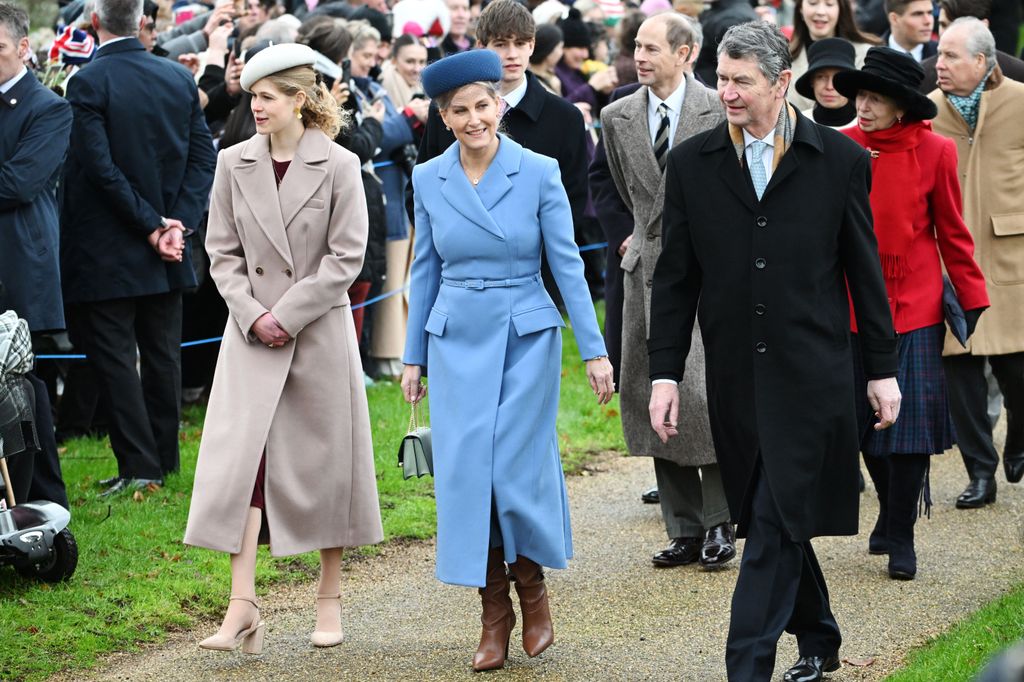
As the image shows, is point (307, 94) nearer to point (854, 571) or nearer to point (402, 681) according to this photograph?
point (402, 681)

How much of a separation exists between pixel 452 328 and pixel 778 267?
4.27 ft

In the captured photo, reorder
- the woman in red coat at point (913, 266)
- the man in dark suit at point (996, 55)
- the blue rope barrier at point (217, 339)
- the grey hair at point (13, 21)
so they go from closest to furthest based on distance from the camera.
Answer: the woman in red coat at point (913, 266)
the grey hair at point (13, 21)
the blue rope barrier at point (217, 339)
the man in dark suit at point (996, 55)

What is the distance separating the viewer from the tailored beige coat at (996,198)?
26.2ft

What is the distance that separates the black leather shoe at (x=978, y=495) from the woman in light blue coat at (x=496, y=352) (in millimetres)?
3048

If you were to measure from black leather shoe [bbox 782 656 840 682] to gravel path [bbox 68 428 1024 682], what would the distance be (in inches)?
5.2

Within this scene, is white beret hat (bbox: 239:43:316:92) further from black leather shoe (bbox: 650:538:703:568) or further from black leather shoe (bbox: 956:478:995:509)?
black leather shoe (bbox: 956:478:995:509)

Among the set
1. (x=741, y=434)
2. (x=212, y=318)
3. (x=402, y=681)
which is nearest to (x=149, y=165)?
(x=212, y=318)

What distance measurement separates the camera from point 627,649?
18.8 feet

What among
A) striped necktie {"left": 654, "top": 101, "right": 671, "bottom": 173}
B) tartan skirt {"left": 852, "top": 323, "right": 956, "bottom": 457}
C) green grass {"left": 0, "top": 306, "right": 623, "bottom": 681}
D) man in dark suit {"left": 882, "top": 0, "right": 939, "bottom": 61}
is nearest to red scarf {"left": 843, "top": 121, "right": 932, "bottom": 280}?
tartan skirt {"left": 852, "top": 323, "right": 956, "bottom": 457}

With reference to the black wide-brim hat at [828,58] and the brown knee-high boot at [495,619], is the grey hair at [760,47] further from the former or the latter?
the black wide-brim hat at [828,58]

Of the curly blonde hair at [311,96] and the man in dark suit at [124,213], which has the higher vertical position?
the curly blonde hair at [311,96]

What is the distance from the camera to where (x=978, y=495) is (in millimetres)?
7934

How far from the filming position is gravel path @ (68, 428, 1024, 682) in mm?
5555

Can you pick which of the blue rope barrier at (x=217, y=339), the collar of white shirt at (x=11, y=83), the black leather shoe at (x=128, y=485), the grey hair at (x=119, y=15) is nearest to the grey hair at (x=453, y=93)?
the collar of white shirt at (x=11, y=83)
